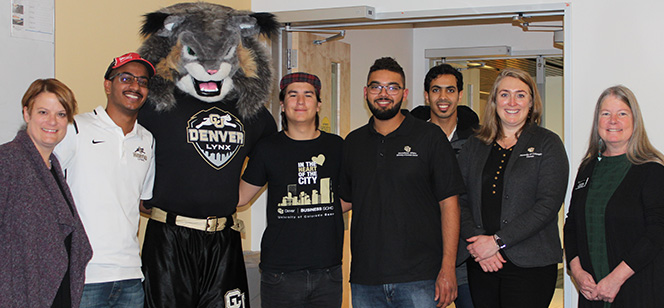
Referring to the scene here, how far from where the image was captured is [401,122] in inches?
111

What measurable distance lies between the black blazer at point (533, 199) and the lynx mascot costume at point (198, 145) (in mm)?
1130

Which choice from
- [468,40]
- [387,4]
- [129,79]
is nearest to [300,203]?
[129,79]

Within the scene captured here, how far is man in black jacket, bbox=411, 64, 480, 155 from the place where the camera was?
342 cm

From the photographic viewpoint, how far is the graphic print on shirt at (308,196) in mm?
2854

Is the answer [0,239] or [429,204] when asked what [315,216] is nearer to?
[429,204]

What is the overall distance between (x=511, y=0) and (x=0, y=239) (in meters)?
3.03

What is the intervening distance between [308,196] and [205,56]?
2.61 feet

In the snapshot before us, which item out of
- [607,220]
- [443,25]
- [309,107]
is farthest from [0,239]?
[443,25]

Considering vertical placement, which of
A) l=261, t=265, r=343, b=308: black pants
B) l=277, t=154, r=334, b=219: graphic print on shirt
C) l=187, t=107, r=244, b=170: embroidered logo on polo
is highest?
l=187, t=107, r=244, b=170: embroidered logo on polo

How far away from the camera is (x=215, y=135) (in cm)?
293

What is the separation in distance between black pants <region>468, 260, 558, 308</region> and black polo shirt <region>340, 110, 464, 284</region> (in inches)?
9.8

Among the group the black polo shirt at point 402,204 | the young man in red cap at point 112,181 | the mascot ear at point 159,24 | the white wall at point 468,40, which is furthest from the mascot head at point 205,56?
the white wall at point 468,40

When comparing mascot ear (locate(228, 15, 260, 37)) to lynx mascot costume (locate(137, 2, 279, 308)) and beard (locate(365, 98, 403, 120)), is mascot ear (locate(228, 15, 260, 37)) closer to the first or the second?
lynx mascot costume (locate(137, 2, 279, 308))

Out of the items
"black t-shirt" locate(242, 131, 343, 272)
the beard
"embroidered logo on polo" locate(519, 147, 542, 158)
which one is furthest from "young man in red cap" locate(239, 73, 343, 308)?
"embroidered logo on polo" locate(519, 147, 542, 158)
